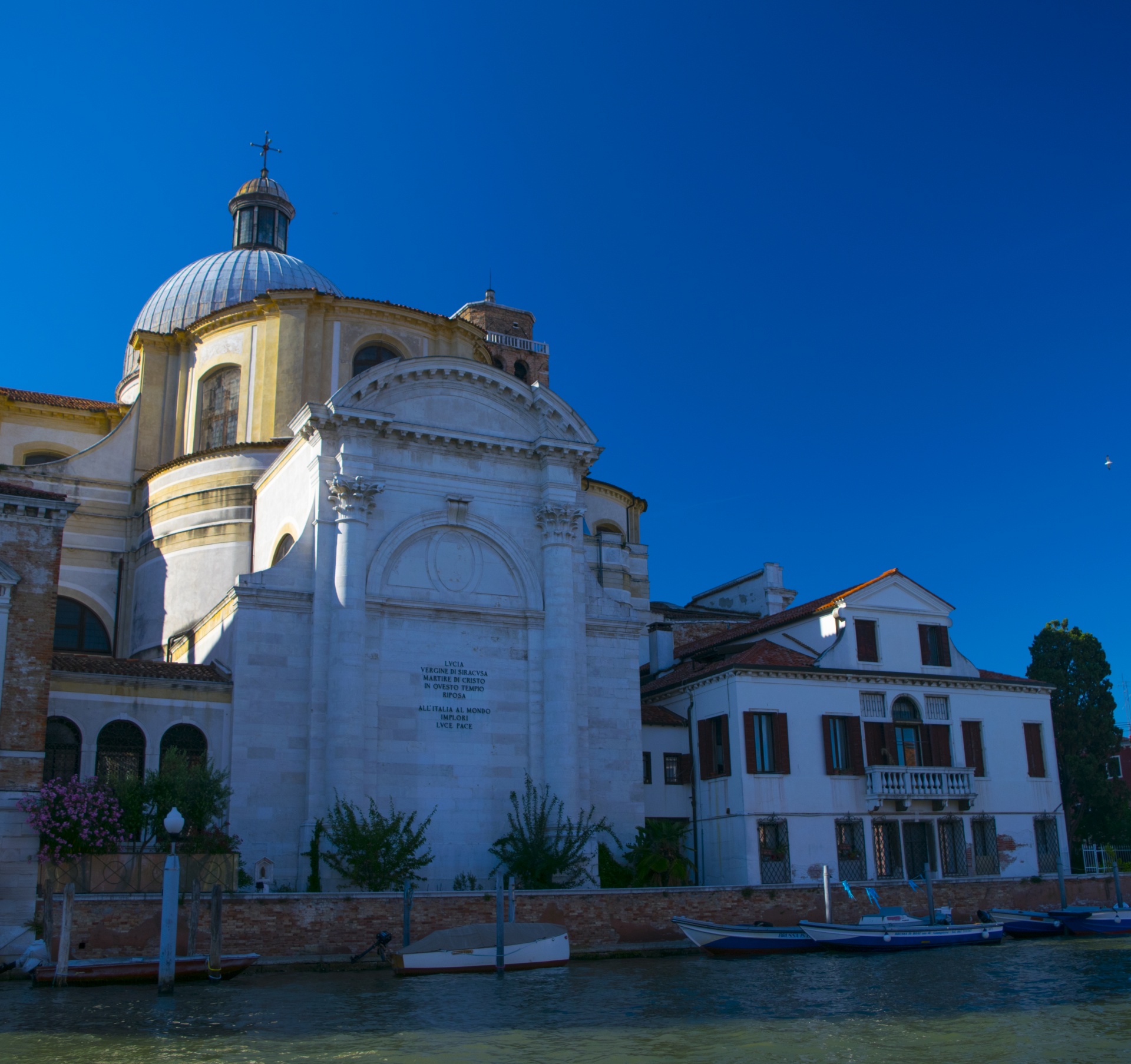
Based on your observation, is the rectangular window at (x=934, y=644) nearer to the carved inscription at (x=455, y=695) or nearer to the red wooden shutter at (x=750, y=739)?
the red wooden shutter at (x=750, y=739)

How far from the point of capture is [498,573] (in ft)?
97.5

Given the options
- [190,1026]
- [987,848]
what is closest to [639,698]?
[987,848]

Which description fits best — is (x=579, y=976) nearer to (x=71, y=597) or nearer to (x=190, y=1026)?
(x=190, y=1026)

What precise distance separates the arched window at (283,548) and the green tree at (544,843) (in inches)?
335

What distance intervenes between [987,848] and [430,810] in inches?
588

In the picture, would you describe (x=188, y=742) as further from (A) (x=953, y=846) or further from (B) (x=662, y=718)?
(A) (x=953, y=846)

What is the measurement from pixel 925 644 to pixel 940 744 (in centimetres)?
276

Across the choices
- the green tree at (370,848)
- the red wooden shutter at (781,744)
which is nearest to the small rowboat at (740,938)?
the red wooden shutter at (781,744)

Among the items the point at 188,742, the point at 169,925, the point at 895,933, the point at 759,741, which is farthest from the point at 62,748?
the point at 895,933

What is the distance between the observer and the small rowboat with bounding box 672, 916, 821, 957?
2453 cm

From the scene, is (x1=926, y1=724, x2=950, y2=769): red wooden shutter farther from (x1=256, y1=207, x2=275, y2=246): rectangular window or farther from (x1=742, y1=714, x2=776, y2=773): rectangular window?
(x1=256, y1=207, x2=275, y2=246): rectangular window

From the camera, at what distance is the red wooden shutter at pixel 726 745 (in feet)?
99.8

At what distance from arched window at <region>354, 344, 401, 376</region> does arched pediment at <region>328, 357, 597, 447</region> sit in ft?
20.3

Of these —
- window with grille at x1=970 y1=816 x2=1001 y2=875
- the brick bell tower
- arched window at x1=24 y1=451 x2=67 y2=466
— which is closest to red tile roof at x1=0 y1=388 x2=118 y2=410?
arched window at x1=24 y1=451 x2=67 y2=466
